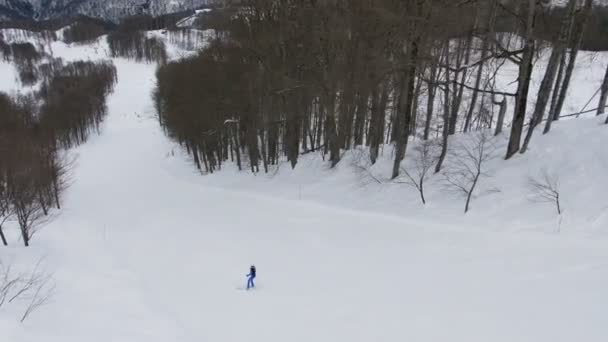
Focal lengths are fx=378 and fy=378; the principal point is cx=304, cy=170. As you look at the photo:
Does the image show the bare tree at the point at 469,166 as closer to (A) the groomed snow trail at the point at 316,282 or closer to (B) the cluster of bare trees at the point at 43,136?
(A) the groomed snow trail at the point at 316,282

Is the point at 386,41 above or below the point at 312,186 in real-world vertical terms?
above

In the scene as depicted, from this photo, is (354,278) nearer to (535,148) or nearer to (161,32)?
(535,148)

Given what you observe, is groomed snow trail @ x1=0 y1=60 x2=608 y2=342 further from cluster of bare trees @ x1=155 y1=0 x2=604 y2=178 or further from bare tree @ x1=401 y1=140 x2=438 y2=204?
cluster of bare trees @ x1=155 y1=0 x2=604 y2=178

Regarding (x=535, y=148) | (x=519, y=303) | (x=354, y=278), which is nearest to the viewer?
(x=519, y=303)

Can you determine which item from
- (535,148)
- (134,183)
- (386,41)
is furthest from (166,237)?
(134,183)

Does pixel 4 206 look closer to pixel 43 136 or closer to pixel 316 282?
pixel 316 282

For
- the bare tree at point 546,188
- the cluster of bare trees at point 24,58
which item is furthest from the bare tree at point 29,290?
the cluster of bare trees at point 24,58
